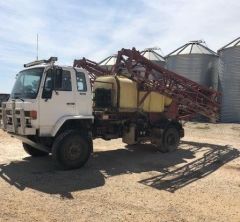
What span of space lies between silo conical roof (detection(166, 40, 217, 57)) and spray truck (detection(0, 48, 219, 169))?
13389mm

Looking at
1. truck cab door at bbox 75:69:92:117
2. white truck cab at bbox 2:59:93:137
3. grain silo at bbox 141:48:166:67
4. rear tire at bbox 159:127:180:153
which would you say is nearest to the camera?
white truck cab at bbox 2:59:93:137

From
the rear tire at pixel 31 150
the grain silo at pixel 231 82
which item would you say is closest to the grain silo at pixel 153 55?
the grain silo at pixel 231 82

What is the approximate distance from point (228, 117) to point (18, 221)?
22015 millimetres

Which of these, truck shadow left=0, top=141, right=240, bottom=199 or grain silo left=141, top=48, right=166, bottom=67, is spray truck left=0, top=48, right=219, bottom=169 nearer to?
truck shadow left=0, top=141, right=240, bottom=199

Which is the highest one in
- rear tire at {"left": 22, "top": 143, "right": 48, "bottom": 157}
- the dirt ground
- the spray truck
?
the spray truck

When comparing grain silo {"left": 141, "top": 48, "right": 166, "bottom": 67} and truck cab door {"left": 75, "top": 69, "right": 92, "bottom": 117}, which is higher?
grain silo {"left": 141, "top": 48, "right": 166, "bottom": 67}

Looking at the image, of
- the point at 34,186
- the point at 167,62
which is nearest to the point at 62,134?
the point at 34,186

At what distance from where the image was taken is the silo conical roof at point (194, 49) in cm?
2900

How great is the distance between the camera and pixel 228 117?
26.3 m

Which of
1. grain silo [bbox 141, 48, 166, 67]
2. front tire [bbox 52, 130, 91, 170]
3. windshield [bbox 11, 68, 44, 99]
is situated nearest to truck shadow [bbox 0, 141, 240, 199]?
front tire [bbox 52, 130, 91, 170]

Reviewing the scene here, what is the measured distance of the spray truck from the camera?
32.4 feet

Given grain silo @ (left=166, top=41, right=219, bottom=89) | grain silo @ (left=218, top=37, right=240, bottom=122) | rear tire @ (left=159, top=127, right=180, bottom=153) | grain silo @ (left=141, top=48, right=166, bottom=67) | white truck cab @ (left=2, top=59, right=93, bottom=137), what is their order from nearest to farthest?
white truck cab @ (left=2, top=59, right=93, bottom=137) < rear tire @ (left=159, top=127, right=180, bottom=153) < grain silo @ (left=218, top=37, right=240, bottom=122) < grain silo @ (left=166, top=41, right=219, bottom=89) < grain silo @ (left=141, top=48, right=166, bottom=67)

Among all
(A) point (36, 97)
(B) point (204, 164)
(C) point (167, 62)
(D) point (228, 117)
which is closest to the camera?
(A) point (36, 97)

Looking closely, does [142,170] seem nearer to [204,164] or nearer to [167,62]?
[204,164]
